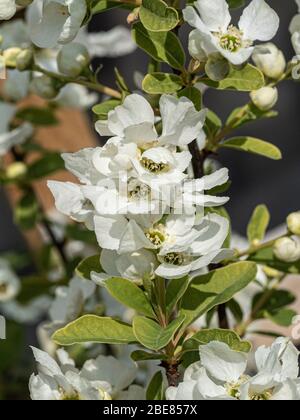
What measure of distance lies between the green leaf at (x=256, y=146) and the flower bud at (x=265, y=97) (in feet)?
0.14

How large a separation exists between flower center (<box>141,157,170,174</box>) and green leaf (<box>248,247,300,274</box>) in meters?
0.30

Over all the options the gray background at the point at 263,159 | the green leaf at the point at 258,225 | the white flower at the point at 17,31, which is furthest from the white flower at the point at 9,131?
the gray background at the point at 263,159

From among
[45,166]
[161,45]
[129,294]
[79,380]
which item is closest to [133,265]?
[129,294]

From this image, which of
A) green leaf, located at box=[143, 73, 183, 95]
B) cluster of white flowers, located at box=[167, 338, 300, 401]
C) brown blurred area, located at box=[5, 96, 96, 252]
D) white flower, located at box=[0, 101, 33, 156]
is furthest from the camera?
brown blurred area, located at box=[5, 96, 96, 252]

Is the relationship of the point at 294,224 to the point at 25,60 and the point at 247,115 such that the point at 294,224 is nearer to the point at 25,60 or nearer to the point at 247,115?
the point at 247,115

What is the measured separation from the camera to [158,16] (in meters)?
0.87

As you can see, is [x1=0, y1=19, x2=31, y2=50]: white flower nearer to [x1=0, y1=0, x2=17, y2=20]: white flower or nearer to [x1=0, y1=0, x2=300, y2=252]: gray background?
[x1=0, y1=0, x2=17, y2=20]: white flower

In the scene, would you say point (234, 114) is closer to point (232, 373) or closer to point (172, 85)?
point (172, 85)

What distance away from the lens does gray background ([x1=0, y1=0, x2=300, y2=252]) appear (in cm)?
300

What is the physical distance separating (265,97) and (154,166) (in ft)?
0.73

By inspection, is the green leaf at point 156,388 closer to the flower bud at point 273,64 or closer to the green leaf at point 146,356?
the green leaf at point 146,356

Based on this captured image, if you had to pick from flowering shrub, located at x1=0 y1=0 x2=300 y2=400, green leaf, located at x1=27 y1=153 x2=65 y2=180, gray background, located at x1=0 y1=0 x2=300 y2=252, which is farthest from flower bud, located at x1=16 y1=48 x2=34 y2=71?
gray background, located at x1=0 y1=0 x2=300 y2=252

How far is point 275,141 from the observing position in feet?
10.5

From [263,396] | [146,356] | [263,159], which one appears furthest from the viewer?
[263,159]
